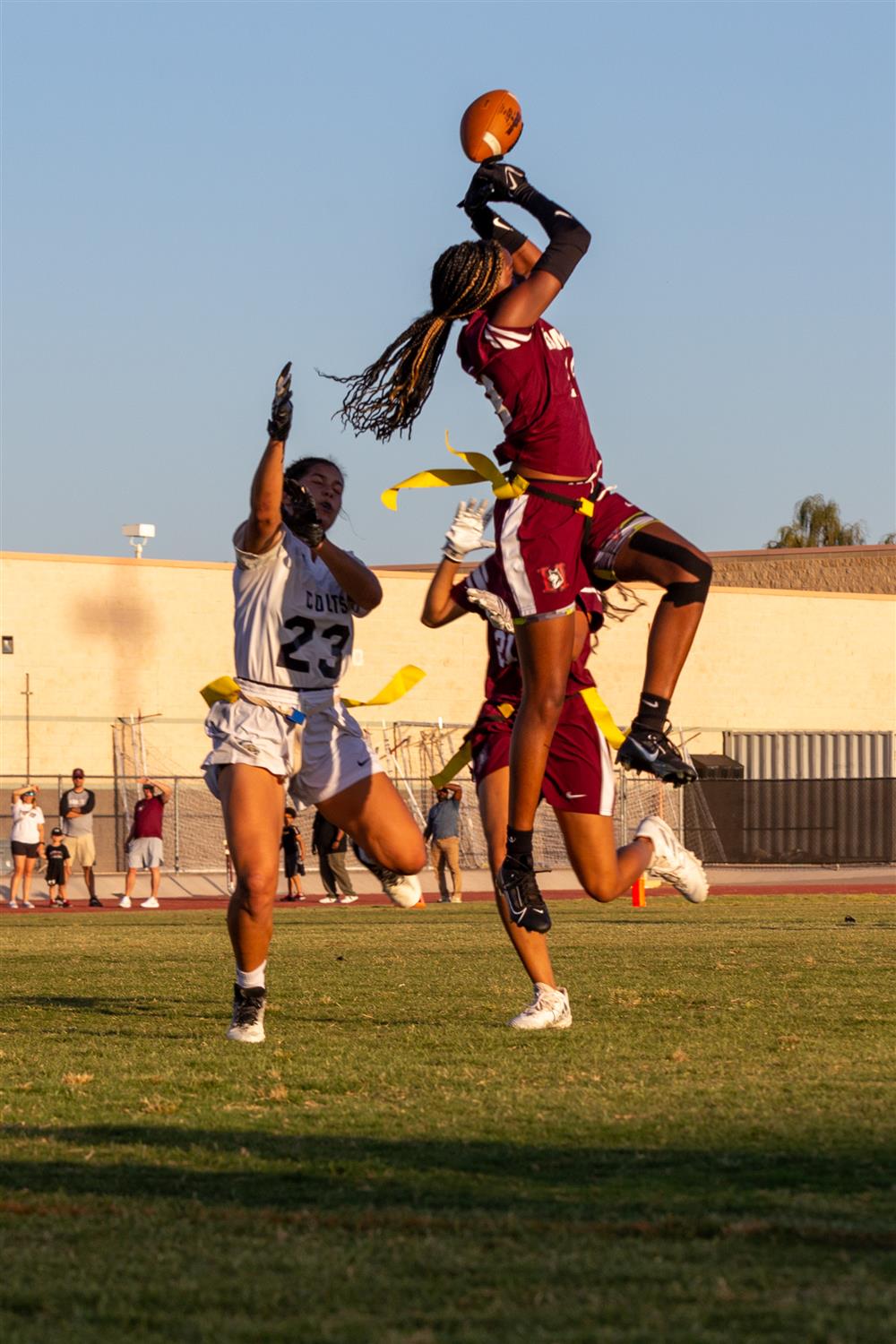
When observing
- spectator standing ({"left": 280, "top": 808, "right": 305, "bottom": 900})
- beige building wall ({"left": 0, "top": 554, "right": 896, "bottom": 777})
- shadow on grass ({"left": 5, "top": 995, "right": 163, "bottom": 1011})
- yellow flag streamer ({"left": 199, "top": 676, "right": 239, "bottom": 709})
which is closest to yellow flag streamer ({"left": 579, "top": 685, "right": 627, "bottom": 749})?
yellow flag streamer ({"left": 199, "top": 676, "right": 239, "bottom": 709})

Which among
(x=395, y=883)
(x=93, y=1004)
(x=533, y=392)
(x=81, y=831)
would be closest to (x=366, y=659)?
(x=81, y=831)

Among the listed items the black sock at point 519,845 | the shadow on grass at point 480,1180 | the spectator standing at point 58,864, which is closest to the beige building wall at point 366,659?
the spectator standing at point 58,864

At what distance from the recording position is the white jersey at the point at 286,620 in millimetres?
7555

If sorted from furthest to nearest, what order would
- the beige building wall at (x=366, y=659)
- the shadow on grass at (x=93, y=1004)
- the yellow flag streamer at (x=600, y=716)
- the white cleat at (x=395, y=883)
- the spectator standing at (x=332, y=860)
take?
the beige building wall at (x=366, y=659) → the spectator standing at (x=332, y=860) → the shadow on grass at (x=93, y=1004) → the white cleat at (x=395, y=883) → the yellow flag streamer at (x=600, y=716)

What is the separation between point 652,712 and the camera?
6.99 meters

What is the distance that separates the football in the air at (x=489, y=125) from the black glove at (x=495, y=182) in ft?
Result: 0.16

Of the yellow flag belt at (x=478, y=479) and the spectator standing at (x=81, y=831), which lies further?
the spectator standing at (x=81, y=831)

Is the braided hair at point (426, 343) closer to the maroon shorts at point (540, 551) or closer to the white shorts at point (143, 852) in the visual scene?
the maroon shorts at point (540, 551)

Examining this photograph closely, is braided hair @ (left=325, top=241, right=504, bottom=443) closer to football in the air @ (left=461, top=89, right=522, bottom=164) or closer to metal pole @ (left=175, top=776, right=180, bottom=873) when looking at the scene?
football in the air @ (left=461, top=89, right=522, bottom=164)

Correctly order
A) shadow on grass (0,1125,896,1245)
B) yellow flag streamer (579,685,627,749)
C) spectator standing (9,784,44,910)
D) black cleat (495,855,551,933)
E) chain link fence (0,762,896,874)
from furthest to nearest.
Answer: chain link fence (0,762,896,874) → spectator standing (9,784,44,910) → yellow flag streamer (579,685,627,749) → black cleat (495,855,551,933) → shadow on grass (0,1125,896,1245)

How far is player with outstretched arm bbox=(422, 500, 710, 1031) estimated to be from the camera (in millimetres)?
7438

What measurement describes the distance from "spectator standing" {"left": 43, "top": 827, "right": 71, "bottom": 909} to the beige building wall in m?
10.6

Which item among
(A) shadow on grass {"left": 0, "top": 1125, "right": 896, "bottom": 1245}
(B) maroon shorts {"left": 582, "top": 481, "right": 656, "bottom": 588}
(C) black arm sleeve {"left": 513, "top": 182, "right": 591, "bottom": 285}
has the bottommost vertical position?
(A) shadow on grass {"left": 0, "top": 1125, "right": 896, "bottom": 1245}

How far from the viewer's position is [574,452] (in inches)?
276
